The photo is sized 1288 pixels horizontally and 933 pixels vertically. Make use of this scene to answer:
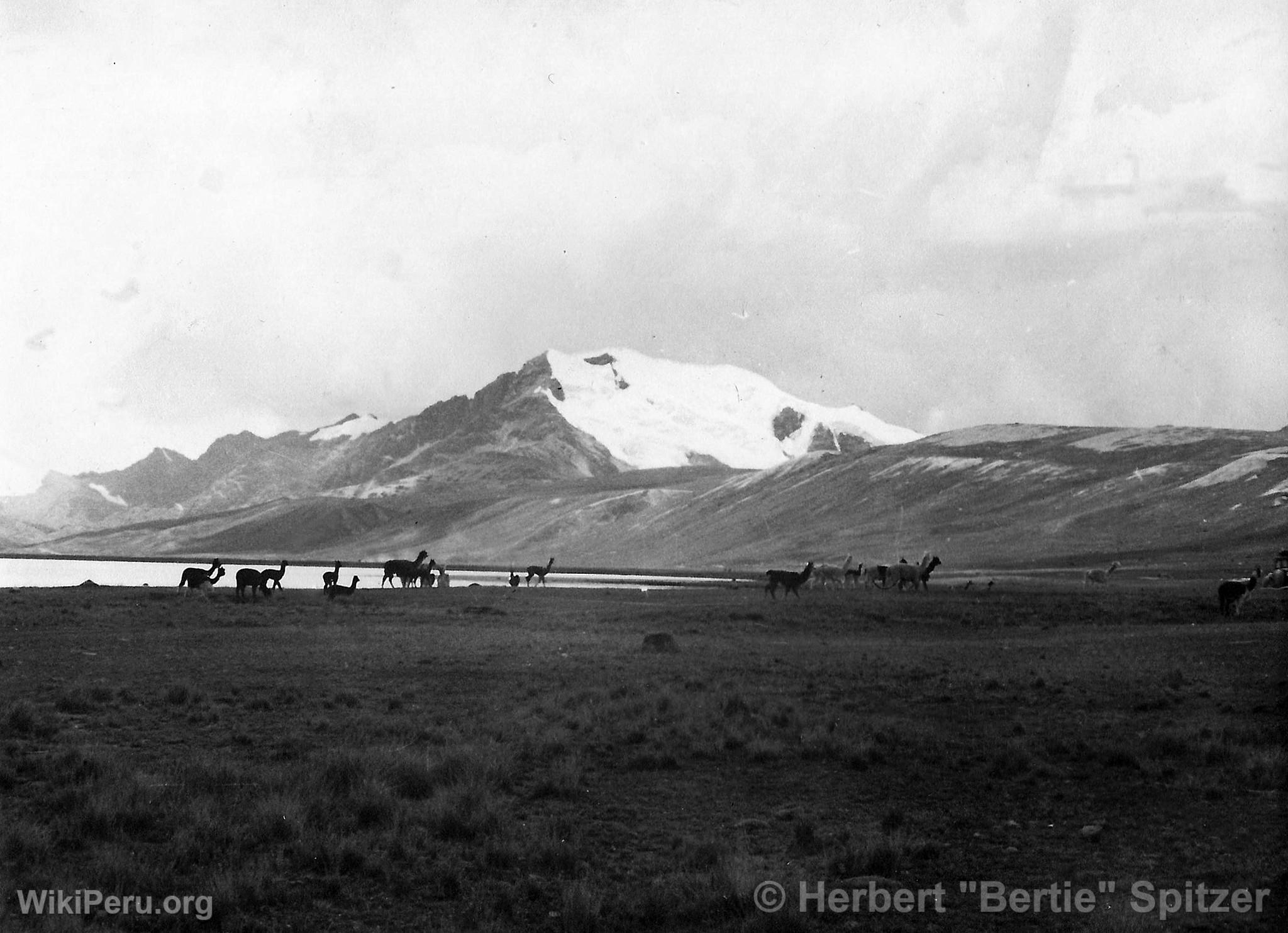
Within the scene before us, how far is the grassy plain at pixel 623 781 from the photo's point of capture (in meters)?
11.4

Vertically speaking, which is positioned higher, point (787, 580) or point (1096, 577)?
point (787, 580)

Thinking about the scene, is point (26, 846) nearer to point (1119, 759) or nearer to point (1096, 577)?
point (1119, 759)

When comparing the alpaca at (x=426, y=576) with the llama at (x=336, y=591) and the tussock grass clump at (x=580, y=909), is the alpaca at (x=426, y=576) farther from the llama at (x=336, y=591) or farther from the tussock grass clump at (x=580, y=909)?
the tussock grass clump at (x=580, y=909)

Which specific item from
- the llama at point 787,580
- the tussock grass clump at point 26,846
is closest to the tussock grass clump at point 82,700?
the tussock grass clump at point 26,846

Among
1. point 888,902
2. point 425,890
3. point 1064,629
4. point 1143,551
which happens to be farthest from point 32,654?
point 1143,551

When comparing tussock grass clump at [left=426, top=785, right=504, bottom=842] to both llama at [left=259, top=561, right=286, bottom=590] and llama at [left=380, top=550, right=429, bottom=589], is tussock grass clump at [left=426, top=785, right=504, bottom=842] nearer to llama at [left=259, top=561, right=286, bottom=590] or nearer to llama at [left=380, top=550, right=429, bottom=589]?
llama at [left=259, top=561, right=286, bottom=590]

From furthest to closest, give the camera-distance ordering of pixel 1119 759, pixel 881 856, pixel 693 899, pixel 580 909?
pixel 1119 759 → pixel 881 856 → pixel 693 899 → pixel 580 909

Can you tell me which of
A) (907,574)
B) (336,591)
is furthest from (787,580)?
(336,591)

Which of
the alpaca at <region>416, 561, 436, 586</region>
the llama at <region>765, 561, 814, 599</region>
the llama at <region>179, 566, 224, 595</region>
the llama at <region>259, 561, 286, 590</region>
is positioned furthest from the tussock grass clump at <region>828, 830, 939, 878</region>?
the alpaca at <region>416, 561, 436, 586</region>

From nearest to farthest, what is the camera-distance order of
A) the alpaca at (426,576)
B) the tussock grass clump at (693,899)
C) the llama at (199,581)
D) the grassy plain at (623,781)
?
the tussock grass clump at (693,899), the grassy plain at (623,781), the llama at (199,581), the alpaca at (426,576)

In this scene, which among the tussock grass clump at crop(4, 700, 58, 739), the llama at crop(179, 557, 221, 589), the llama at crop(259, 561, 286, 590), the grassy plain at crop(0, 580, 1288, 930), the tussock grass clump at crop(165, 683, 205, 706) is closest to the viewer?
the grassy plain at crop(0, 580, 1288, 930)

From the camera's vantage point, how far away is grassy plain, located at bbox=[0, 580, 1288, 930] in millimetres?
11367

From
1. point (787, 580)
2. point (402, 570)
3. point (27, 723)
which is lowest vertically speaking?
point (27, 723)

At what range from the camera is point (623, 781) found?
17.1 meters
